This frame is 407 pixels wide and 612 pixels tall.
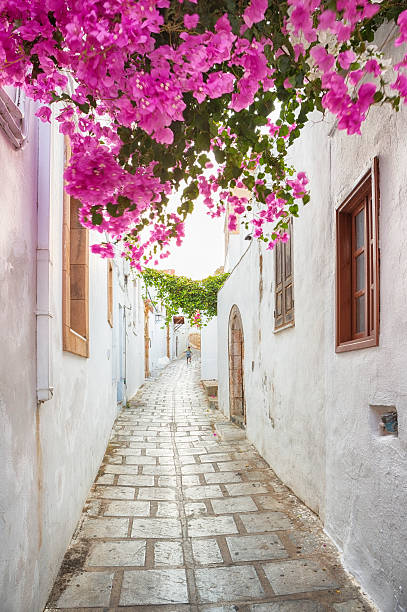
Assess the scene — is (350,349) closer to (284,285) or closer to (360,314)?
(360,314)

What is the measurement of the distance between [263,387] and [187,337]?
43812mm

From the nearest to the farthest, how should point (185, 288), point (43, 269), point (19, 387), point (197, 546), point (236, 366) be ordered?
point (19, 387) < point (43, 269) < point (197, 546) < point (236, 366) < point (185, 288)

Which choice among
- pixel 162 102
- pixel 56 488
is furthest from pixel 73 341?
pixel 162 102

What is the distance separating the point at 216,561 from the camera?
3.41m

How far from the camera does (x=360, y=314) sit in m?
3.46

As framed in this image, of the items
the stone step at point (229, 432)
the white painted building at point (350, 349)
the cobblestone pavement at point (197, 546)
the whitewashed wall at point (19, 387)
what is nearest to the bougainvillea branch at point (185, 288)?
the stone step at point (229, 432)

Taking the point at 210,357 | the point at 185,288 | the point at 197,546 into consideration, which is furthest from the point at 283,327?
the point at 210,357

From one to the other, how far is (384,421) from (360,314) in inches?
35.9

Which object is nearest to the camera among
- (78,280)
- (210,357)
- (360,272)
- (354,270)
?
(360,272)

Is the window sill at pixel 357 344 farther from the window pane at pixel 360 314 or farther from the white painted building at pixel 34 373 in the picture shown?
the white painted building at pixel 34 373

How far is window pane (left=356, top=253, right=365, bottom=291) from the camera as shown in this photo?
11.2 ft

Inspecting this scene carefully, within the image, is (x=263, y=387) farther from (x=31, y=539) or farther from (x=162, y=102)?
(x=162, y=102)

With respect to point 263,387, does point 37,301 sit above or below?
above

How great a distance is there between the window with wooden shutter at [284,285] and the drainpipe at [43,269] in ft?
9.62
